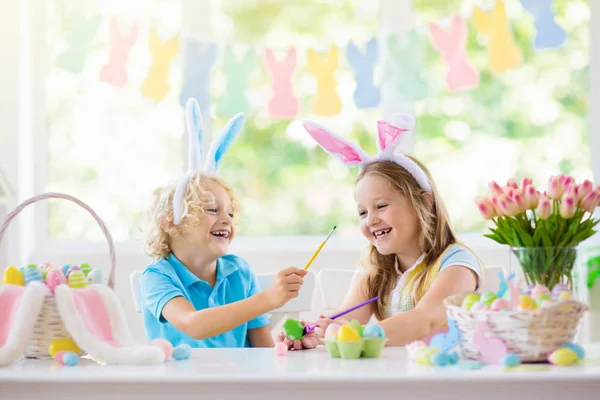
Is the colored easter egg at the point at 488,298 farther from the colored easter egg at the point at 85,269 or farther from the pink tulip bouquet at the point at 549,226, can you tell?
the colored easter egg at the point at 85,269

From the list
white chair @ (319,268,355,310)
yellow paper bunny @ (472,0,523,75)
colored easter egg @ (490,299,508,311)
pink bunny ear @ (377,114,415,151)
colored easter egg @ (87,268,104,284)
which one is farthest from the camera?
yellow paper bunny @ (472,0,523,75)

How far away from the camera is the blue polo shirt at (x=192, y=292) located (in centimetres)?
178

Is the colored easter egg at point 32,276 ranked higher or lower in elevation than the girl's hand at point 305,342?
higher

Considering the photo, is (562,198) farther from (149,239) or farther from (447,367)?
(149,239)

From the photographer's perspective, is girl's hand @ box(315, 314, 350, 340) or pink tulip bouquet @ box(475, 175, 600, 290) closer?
pink tulip bouquet @ box(475, 175, 600, 290)

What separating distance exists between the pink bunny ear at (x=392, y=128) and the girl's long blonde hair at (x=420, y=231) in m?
0.07

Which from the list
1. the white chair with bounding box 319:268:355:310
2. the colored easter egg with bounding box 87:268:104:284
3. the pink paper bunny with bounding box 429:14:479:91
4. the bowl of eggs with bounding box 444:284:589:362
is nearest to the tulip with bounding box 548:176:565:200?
the bowl of eggs with bounding box 444:284:589:362

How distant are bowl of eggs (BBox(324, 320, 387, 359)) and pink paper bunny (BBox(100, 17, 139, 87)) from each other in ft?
6.51

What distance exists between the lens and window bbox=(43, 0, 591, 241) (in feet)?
10.8

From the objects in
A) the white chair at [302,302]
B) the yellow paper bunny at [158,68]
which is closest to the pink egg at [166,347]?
the white chair at [302,302]

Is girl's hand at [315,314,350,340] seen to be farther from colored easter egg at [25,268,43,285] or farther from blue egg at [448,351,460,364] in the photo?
colored easter egg at [25,268,43,285]

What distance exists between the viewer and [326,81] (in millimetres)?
3082

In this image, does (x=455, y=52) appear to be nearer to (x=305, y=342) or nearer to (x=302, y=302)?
(x=302, y=302)

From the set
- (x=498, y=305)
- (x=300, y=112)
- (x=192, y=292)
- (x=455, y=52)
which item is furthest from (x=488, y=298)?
(x=300, y=112)
